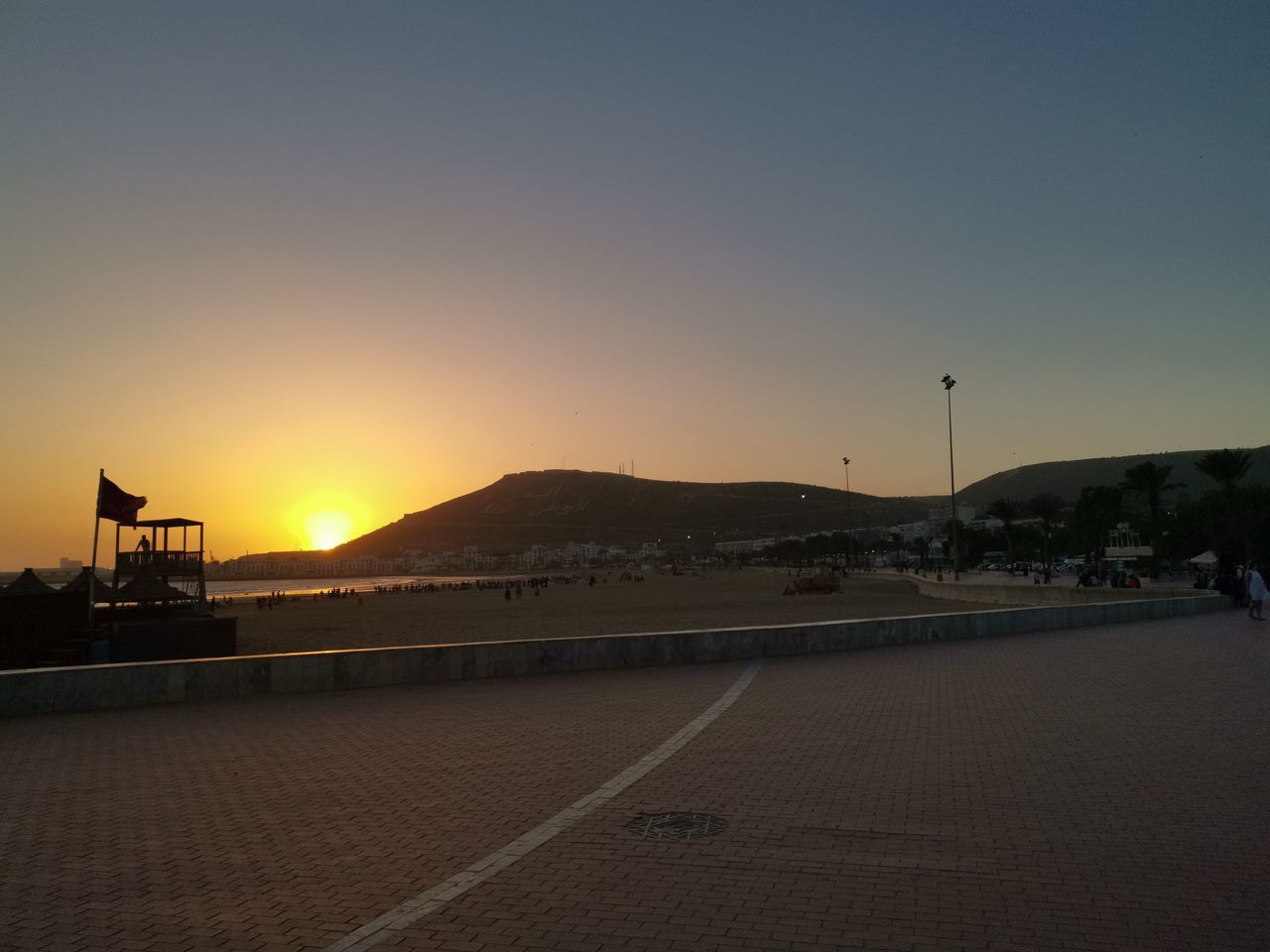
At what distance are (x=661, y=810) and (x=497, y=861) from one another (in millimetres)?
1302

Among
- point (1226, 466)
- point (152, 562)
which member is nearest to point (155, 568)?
point (152, 562)

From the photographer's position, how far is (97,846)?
546 cm

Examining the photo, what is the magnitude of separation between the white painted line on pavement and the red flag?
14.9 meters

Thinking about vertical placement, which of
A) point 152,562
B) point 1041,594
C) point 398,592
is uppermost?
point 152,562

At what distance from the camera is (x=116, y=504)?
1948 centimetres

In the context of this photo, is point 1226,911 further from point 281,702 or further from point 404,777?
Answer: point 281,702

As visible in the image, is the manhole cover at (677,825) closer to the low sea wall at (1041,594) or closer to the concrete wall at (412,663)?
the concrete wall at (412,663)

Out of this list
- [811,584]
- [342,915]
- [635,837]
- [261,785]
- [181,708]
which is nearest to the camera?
[342,915]

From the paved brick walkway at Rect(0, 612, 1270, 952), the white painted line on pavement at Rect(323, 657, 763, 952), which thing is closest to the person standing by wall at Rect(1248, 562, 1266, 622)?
Result: the paved brick walkway at Rect(0, 612, 1270, 952)

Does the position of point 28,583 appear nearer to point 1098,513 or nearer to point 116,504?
point 116,504

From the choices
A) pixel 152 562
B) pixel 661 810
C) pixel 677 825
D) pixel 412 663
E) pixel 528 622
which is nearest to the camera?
pixel 677 825

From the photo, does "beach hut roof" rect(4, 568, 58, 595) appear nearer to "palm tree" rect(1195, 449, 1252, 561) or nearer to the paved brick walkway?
the paved brick walkway

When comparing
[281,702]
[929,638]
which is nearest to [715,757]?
[281,702]

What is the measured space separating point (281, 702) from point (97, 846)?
572cm
